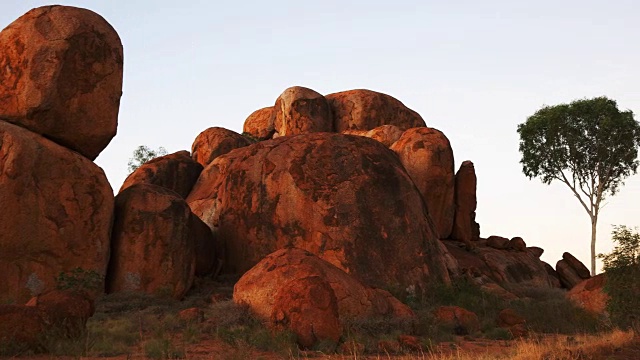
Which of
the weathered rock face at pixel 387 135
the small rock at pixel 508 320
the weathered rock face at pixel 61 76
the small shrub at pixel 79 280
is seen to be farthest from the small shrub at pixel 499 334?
the weathered rock face at pixel 387 135

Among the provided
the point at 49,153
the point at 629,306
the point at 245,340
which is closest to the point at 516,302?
the point at 629,306

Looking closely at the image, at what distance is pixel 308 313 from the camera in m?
12.1

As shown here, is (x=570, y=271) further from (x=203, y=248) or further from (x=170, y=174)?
(x=203, y=248)

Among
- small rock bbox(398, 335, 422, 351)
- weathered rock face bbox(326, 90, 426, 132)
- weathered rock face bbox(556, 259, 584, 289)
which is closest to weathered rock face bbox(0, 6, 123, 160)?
small rock bbox(398, 335, 422, 351)

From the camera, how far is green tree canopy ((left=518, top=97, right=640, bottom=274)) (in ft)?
125

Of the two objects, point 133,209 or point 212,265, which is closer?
point 133,209

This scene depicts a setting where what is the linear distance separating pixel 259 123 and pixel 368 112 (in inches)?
359

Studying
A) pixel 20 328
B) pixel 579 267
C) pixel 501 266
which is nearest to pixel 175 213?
pixel 20 328

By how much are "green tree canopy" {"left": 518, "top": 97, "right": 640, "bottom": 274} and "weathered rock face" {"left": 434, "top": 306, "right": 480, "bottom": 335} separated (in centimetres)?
2378

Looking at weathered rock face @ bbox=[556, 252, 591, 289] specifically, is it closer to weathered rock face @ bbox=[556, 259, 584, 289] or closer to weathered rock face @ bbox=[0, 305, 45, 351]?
weathered rock face @ bbox=[556, 259, 584, 289]

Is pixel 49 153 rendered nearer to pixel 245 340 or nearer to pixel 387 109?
pixel 245 340

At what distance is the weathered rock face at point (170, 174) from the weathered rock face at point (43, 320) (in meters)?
17.3

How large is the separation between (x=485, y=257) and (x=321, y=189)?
11934 mm

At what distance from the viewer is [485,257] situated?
96.4 feet
